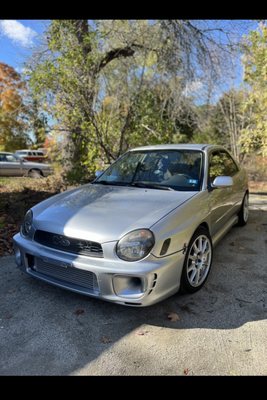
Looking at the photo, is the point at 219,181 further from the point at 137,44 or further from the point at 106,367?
the point at 137,44

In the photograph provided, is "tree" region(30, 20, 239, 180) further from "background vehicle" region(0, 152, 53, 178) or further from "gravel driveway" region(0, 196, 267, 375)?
"background vehicle" region(0, 152, 53, 178)

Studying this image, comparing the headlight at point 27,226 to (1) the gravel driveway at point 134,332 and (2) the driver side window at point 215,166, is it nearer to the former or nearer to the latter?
(1) the gravel driveway at point 134,332

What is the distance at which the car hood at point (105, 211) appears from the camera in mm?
2627

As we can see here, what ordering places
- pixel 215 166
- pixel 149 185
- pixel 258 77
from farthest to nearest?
pixel 258 77 → pixel 215 166 → pixel 149 185

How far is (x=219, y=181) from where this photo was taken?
3.52 m

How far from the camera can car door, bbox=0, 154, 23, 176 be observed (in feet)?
46.3

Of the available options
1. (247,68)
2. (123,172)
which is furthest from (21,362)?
(247,68)

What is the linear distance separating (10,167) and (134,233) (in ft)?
43.3

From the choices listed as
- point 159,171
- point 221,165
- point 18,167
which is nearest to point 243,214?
point 221,165

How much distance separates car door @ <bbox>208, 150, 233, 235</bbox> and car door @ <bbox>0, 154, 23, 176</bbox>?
11917 mm

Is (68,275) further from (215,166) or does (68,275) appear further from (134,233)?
(215,166)

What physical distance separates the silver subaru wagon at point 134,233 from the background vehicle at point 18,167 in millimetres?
11265

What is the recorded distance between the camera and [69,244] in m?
2.70

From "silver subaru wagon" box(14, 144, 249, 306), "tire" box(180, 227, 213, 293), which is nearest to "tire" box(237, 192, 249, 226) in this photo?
"silver subaru wagon" box(14, 144, 249, 306)
